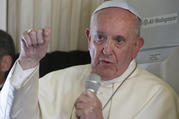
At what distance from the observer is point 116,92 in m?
1.90

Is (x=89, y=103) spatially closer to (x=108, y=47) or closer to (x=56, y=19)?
(x=108, y=47)

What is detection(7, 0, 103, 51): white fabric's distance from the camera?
2.91m

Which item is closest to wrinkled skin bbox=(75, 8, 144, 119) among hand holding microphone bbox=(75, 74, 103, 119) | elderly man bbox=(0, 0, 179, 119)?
elderly man bbox=(0, 0, 179, 119)

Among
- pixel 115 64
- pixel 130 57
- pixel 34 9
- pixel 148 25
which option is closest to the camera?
pixel 115 64

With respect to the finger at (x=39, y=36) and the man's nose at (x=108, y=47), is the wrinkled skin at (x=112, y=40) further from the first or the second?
the finger at (x=39, y=36)

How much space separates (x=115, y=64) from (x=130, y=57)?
6.7 inches

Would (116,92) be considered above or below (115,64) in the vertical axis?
below

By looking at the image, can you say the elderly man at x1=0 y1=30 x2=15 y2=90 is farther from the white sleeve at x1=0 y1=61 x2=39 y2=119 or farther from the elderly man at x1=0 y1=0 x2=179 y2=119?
the white sleeve at x1=0 y1=61 x2=39 y2=119

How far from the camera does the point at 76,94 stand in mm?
1977

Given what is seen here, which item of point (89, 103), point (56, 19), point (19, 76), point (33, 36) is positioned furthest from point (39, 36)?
point (56, 19)

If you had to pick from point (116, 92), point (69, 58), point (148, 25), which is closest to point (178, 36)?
point (148, 25)

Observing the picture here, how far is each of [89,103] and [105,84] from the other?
1.91 ft

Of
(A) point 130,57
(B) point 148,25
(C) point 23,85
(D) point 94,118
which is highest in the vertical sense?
(B) point 148,25

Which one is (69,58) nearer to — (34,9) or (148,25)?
(34,9)
